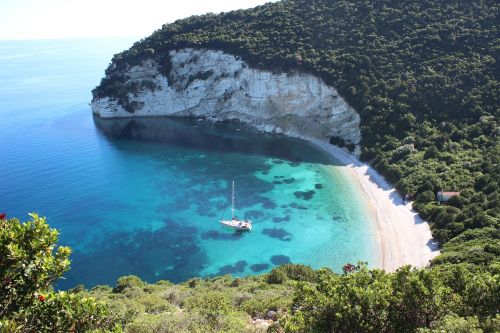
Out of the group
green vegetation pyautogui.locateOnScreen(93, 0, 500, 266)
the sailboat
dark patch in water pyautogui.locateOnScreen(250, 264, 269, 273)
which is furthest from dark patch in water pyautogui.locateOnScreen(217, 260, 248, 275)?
green vegetation pyautogui.locateOnScreen(93, 0, 500, 266)

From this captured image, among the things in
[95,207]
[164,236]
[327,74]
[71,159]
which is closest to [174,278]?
[164,236]

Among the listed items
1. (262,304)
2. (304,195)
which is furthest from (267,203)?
(262,304)

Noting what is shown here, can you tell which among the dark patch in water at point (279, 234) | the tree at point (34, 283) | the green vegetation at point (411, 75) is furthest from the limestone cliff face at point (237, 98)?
the tree at point (34, 283)

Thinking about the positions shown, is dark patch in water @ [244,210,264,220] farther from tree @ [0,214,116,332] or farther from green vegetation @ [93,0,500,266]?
tree @ [0,214,116,332]

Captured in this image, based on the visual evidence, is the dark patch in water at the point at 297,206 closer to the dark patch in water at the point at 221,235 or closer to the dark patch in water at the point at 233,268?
the dark patch in water at the point at 221,235

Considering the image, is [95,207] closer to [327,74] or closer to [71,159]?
[71,159]

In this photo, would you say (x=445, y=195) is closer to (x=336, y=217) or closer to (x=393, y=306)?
(x=336, y=217)

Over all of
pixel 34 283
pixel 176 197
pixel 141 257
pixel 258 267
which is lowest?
pixel 258 267
